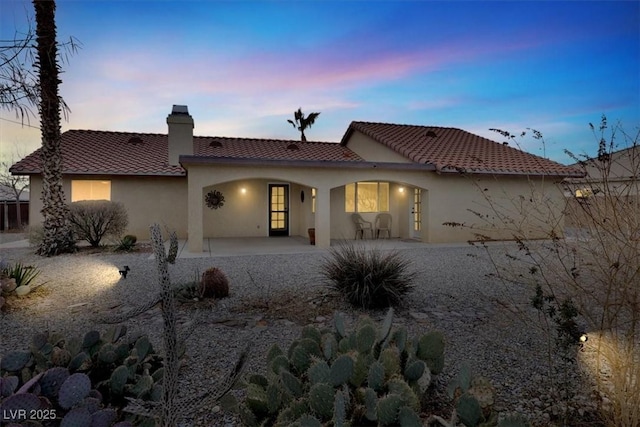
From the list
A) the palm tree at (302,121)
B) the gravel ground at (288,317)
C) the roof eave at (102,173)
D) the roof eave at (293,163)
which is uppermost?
the palm tree at (302,121)

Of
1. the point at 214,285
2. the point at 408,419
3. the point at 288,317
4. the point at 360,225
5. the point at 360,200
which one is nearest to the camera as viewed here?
the point at 408,419

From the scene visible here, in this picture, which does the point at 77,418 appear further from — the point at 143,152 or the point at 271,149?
the point at 271,149

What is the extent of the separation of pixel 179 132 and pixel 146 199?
10.1 feet

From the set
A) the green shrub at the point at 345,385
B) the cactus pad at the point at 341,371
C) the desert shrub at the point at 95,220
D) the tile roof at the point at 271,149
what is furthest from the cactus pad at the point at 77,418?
the tile roof at the point at 271,149

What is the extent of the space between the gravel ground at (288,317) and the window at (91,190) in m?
6.11

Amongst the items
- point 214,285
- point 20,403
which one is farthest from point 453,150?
point 20,403

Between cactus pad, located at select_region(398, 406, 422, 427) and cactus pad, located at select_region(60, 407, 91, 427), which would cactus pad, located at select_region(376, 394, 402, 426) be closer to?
cactus pad, located at select_region(398, 406, 422, 427)

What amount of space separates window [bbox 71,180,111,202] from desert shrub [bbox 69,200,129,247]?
275 cm

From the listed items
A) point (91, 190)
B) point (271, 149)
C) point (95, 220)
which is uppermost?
point (271, 149)

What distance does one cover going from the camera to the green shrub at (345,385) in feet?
7.25

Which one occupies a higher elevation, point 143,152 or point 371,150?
point 371,150

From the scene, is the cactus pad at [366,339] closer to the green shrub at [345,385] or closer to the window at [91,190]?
the green shrub at [345,385]

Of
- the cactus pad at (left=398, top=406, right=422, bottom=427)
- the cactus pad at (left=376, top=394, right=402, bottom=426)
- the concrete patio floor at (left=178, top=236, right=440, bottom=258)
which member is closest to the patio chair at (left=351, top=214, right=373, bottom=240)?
the concrete patio floor at (left=178, top=236, right=440, bottom=258)

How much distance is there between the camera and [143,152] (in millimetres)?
17141
